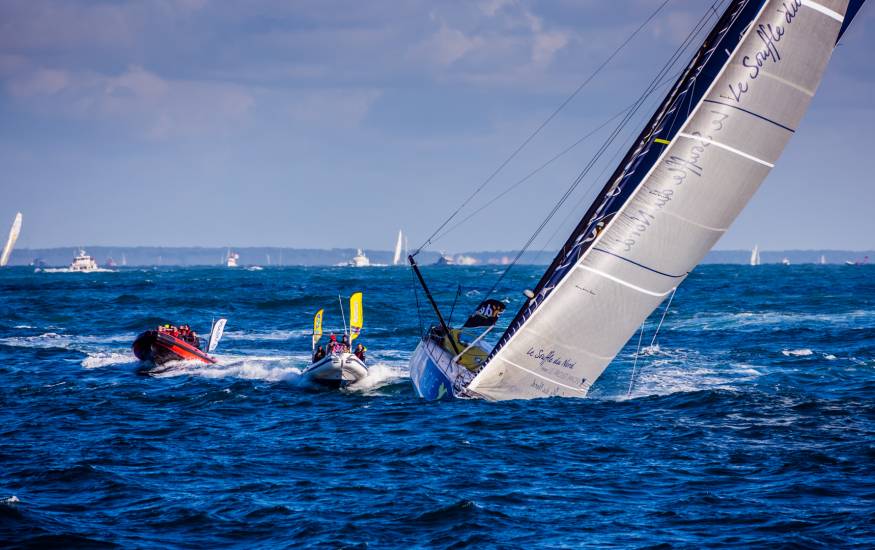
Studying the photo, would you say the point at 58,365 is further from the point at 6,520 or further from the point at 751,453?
the point at 751,453

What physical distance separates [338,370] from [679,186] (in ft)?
43.7

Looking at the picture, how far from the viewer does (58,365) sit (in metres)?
Answer: 39.8

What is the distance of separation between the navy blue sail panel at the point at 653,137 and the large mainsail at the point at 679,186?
0.10 feet

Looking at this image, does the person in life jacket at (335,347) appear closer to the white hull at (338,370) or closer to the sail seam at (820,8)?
the white hull at (338,370)

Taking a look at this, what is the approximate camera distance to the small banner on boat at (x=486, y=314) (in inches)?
1252

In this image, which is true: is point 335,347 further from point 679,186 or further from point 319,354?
point 679,186

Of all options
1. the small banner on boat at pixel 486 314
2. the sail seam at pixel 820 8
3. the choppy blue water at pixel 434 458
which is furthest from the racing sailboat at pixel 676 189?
the small banner on boat at pixel 486 314

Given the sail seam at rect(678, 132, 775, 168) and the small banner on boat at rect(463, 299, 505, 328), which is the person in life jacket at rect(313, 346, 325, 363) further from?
the sail seam at rect(678, 132, 775, 168)

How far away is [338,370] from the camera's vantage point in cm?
3192

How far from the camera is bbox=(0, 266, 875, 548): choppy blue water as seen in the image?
53.4ft

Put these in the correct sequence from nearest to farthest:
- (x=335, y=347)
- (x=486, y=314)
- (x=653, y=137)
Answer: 1. (x=653, y=137)
2. (x=486, y=314)
3. (x=335, y=347)

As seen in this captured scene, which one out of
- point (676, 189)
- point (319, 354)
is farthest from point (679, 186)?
point (319, 354)

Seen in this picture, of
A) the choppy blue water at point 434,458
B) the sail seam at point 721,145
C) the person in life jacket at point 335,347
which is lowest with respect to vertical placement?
the choppy blue water at point 434,458

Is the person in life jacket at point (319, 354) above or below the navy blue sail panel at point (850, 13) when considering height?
below
